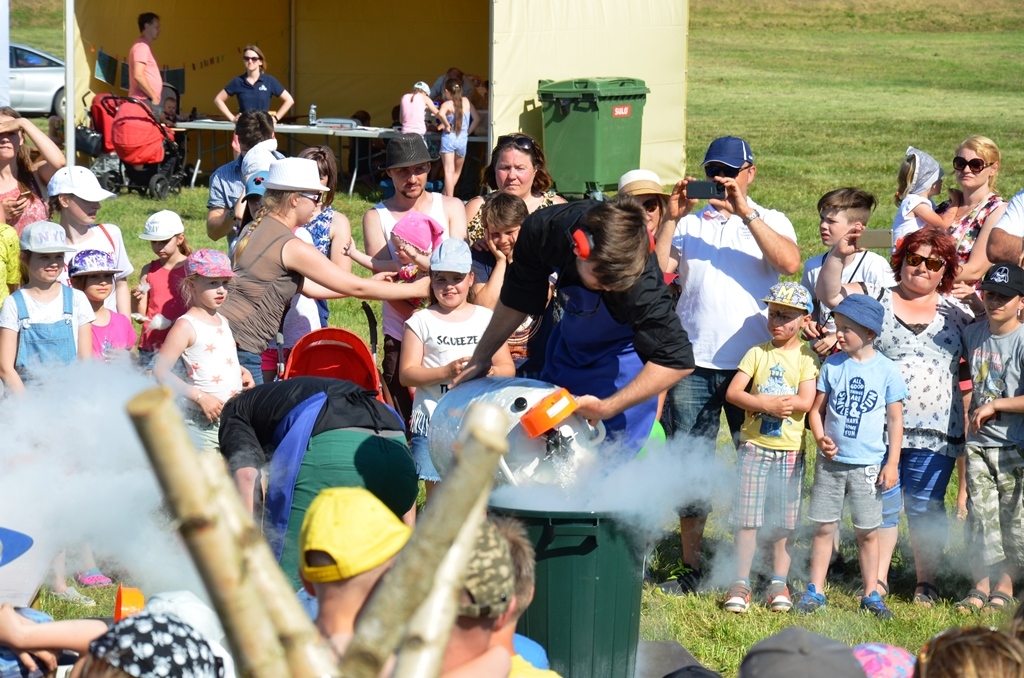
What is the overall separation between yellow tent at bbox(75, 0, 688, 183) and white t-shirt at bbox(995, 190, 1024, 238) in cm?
862

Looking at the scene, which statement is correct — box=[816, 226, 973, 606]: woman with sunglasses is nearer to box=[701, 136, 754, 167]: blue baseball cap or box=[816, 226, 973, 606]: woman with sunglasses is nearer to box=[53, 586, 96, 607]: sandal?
box=[701, 136, 754, 167]: blue baseball cap

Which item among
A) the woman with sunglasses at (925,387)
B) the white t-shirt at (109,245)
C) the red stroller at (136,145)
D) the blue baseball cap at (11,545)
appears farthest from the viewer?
the red stroller at (136,145)

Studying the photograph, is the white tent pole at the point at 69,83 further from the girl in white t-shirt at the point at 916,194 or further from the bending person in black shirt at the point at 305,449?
the bending person in black shirt at the point at 305,449

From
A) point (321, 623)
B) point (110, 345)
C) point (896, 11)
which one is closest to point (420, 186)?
point (110, 345)

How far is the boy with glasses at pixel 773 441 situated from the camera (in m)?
5.19

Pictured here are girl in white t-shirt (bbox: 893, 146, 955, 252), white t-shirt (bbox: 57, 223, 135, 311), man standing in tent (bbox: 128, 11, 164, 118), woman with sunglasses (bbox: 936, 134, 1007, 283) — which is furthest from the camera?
man standing in tent (bbox: 128, 11, 164, 118)

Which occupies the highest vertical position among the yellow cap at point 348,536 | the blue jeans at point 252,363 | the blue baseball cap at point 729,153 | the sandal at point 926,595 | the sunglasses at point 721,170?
the blue baseball cap at point 729,153

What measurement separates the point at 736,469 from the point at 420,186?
2245mm

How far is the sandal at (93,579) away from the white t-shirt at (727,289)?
2.81m

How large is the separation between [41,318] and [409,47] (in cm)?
1376

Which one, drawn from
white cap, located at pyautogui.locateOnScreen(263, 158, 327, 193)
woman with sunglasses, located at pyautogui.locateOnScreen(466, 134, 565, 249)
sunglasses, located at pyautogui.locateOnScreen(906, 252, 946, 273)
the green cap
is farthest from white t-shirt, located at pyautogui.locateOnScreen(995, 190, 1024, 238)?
the green cap

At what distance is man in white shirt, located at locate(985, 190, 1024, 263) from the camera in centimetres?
547

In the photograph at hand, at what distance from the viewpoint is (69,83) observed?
12688 mm

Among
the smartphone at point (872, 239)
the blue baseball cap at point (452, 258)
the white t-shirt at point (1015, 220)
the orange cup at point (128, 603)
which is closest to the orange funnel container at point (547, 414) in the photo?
the orange cup at point (128, 603)
